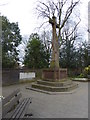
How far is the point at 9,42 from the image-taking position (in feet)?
57.4

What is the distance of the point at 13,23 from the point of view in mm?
19875

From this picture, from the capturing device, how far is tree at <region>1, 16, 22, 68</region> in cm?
1650

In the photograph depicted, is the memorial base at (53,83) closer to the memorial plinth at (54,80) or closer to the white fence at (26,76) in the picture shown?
the memorial plinth at (54,80)

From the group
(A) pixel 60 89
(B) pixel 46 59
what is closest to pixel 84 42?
(B) pixel 46 59

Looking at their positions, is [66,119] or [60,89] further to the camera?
[60,89]

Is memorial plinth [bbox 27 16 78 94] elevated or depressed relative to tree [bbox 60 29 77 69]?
depressed

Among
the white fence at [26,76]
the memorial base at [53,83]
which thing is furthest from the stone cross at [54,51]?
the white fence at [26,76]

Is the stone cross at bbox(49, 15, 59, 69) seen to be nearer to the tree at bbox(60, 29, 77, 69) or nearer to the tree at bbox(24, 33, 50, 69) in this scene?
the tree at bbox(24, 33, 50, 69)

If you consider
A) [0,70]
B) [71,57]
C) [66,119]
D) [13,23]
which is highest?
[13,23]

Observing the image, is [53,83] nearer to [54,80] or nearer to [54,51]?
[54,80]

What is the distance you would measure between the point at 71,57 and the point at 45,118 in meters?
24.0

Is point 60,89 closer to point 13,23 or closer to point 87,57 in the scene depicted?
point 13,23

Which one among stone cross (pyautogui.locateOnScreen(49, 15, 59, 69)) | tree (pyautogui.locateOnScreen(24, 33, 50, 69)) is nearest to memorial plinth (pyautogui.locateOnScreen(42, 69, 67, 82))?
stone cross (pyautogui.locateOnScreen(49, 15, 59, 69))

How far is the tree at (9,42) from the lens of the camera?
16.5 m
